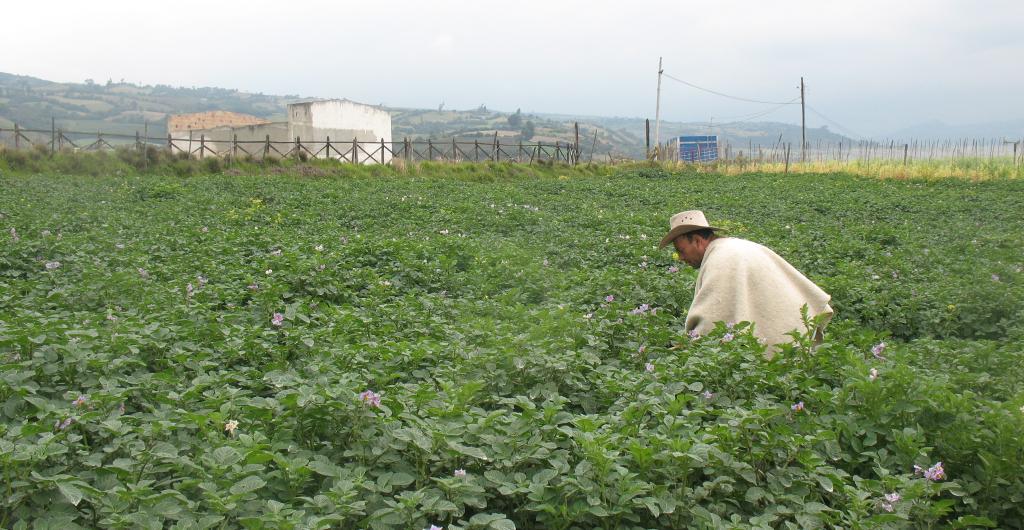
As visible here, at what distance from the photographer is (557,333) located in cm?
488

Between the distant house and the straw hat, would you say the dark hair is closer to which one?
the straw hat

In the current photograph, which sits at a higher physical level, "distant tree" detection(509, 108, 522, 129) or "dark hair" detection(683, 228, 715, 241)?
"distant tree" detection(509, 108, 522, 129)

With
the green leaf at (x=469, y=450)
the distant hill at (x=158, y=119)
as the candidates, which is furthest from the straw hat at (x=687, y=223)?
the distant hill at (x=158, y=119)

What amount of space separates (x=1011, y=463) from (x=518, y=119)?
151487 mm

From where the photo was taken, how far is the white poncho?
501 centimetres

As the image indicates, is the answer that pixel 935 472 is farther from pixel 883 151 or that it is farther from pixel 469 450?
pixel 883 151

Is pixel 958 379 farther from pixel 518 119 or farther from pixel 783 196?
pixel 518 119

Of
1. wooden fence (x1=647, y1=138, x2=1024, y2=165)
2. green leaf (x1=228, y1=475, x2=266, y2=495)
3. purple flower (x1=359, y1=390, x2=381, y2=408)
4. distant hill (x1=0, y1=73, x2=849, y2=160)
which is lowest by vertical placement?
green leaf (x1=228, y1=475, x2=266, y2=495)

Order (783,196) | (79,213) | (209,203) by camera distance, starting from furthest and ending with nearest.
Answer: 1. (783,196)
2. (209,203)
3. (79,213)

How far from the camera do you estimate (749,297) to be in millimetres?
5035

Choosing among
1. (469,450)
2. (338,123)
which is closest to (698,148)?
(338,123)

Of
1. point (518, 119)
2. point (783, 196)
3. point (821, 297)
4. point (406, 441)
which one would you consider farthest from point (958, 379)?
point (518, 119)

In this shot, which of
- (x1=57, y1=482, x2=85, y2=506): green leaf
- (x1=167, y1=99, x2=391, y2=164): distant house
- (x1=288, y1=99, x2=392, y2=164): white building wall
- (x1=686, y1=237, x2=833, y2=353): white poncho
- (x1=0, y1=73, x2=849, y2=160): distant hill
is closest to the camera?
(x1=57, y1=482, x2=85, y2=506): green leaf

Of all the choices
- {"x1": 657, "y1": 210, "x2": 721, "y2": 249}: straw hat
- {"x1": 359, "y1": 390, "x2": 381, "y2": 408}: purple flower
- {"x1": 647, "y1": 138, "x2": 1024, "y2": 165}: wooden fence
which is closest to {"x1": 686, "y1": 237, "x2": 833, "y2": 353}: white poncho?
{"x1": 657, "y1": 210, "x2": 721, "y2": 249}: straw hat
